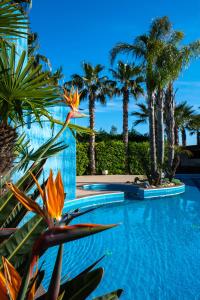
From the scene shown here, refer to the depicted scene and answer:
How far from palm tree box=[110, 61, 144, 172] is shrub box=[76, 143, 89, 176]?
377 centimetres

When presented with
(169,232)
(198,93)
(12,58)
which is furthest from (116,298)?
(198,93)

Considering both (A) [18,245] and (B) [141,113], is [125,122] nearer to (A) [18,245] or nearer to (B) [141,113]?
(B) [141,113]

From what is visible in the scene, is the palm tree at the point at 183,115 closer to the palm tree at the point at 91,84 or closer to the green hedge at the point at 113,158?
the green hedge at the point at 113,158

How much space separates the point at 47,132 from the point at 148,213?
15.9ft

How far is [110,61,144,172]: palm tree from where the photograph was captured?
27578mm

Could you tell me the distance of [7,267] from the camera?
83cm

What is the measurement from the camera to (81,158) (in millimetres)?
25031

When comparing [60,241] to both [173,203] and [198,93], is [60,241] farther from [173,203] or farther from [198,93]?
[198,93]

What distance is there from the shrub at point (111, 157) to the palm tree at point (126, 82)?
3.59 ft

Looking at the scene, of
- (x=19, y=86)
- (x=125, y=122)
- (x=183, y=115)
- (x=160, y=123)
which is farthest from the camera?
(x=183, y=115)

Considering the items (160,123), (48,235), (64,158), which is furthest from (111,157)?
(48,235)

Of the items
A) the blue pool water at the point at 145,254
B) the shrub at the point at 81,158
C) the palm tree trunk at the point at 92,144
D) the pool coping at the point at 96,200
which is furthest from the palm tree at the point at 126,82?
the blue pool water at the point at 145,254

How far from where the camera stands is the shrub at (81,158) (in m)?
24.9

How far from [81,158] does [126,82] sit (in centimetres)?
788
